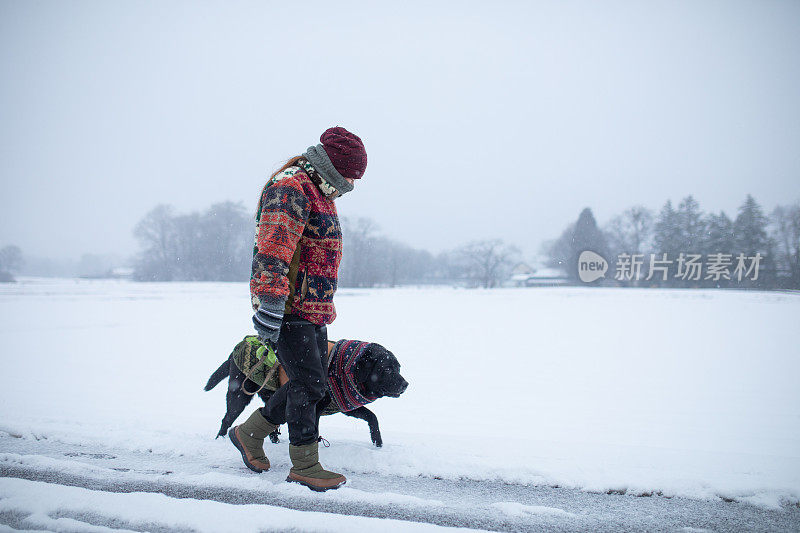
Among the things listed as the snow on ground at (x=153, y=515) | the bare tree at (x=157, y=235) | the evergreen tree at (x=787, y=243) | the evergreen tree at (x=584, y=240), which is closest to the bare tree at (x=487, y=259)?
the evergreen tree at (x=584, y=240)

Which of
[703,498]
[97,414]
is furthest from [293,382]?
[97,414]

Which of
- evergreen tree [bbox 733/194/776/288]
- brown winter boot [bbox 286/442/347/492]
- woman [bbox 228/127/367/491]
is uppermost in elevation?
evergreen tree [bbox 733/194/776/288]

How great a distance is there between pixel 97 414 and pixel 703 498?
451cm

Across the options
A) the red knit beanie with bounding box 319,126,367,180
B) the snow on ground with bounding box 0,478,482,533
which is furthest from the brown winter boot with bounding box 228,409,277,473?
the red knit beanie with bounding box 319,126,367,180

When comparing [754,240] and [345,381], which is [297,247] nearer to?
[345,381]

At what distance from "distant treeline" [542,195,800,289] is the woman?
20.4 meters

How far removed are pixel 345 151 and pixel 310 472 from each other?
5.79 feet

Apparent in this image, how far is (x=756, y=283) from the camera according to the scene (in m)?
21.9

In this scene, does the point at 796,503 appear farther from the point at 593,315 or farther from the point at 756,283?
the point at 756,283

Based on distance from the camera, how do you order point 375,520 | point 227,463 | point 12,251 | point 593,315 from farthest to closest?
point 12,251 → point 593,315 → point 227,463 → point 375,520

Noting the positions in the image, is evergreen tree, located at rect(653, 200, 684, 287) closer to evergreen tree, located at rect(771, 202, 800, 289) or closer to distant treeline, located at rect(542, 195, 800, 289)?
distant treeline, located at rect(542, 195, 800, 289)

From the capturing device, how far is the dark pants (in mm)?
2273

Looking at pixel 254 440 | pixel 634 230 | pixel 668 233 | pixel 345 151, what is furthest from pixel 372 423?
pixel 634 230

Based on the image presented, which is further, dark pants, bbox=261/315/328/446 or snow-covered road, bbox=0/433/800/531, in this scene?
dark pants, bbox=261/315/328/446
